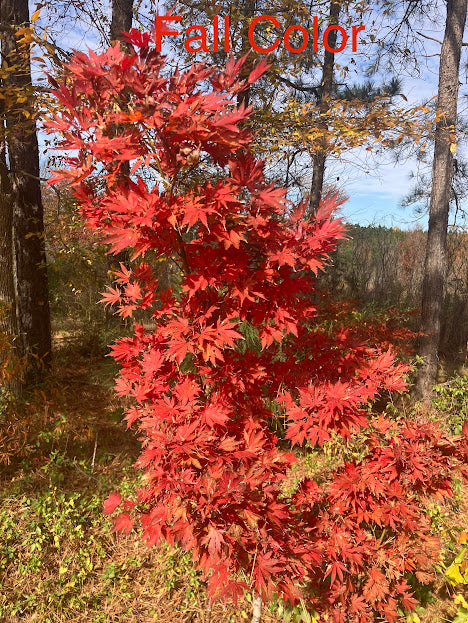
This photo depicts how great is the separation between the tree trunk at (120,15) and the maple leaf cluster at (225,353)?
163 inches

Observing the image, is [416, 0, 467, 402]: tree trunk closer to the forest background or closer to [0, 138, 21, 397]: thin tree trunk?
the forest background

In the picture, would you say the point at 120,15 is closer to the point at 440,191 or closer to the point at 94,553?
the point at 440,191

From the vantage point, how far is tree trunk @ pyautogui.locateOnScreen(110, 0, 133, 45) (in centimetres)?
499

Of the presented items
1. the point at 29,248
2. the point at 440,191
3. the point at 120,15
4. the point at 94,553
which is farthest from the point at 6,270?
the point at 440,191

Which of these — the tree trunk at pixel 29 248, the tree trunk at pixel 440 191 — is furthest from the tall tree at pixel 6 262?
the tree trunk at pixel 440 191

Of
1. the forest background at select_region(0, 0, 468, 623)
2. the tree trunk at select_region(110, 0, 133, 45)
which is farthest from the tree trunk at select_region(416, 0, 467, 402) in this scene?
the tree trunk at select_region(110, 0, 133, 45)

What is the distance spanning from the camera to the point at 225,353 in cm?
221

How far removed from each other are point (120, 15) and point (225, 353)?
504 cm

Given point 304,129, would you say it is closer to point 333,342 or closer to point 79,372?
point 333,342

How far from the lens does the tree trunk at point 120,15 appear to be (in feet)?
16.4

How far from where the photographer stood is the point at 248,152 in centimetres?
183

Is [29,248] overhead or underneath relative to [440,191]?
underneath

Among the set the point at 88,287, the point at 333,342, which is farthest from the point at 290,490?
the point at 88,287

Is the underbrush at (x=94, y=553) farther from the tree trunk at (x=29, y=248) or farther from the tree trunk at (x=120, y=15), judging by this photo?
the tree trunk at (x=120, y=15)
